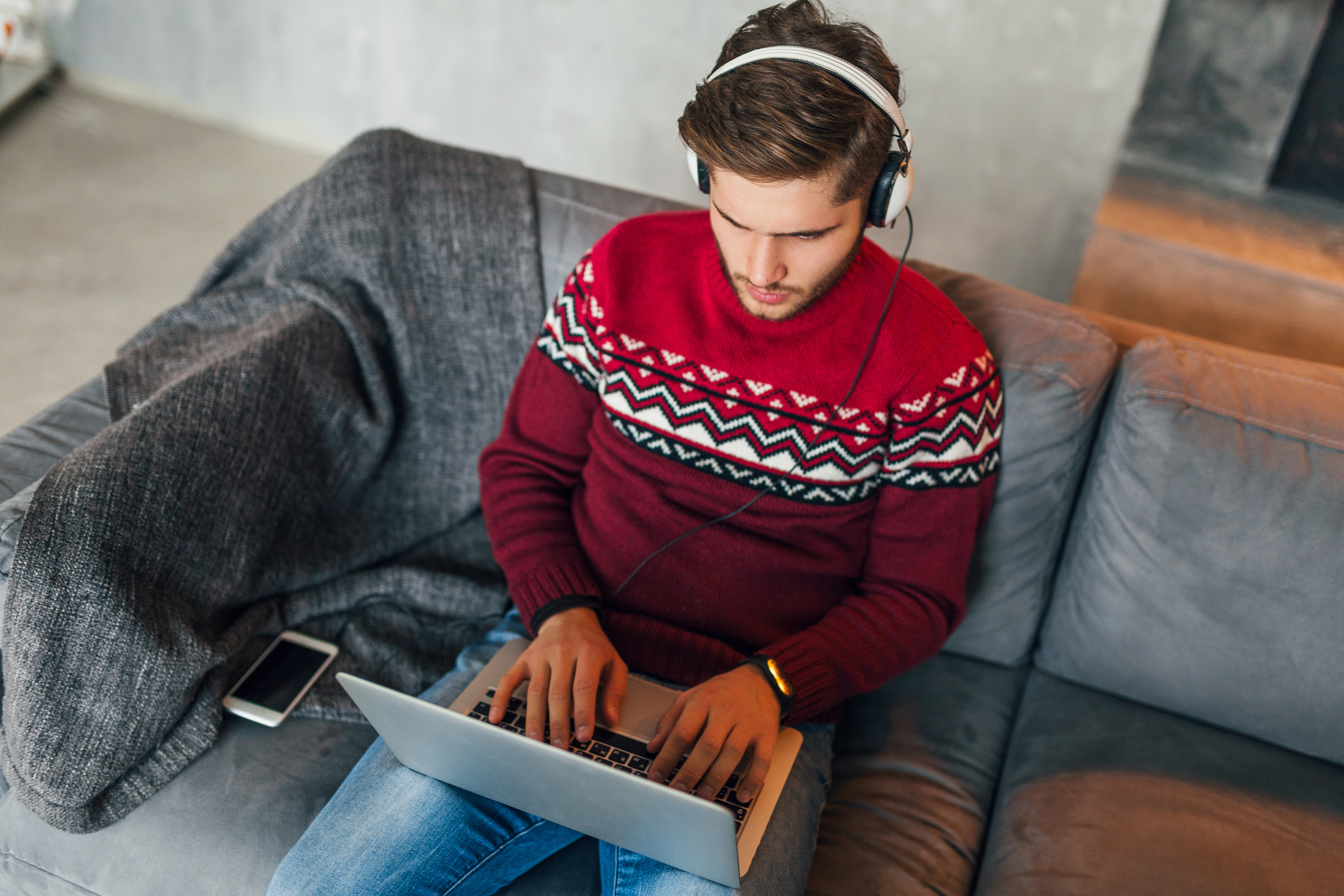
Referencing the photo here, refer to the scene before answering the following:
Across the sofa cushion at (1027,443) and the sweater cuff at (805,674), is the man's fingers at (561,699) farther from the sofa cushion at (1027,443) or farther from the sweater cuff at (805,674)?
the sofa cushion at (1027,443)

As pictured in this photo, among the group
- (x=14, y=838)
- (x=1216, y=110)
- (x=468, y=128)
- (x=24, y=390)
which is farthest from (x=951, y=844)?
(x=468, y=128)

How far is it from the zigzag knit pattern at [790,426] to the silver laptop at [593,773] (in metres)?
0.30

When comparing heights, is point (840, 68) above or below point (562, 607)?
above

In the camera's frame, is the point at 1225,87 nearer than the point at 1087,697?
A: No

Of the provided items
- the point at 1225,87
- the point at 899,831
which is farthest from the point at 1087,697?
the point at 1225,87

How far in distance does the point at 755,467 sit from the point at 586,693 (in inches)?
13.9

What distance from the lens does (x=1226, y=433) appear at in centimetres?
115

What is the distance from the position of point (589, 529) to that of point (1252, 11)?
212 cm

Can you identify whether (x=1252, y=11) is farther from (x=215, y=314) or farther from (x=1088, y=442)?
(x=215, y=314)

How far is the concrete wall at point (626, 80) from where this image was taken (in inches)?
89.8

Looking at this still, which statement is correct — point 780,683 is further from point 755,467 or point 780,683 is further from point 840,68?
point 840,68

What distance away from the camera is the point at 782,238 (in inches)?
38.7

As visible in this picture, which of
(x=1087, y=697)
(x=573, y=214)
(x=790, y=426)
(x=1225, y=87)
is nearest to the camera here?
(x=790, y=426)

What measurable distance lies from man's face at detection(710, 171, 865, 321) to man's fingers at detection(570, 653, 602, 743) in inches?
18.3
